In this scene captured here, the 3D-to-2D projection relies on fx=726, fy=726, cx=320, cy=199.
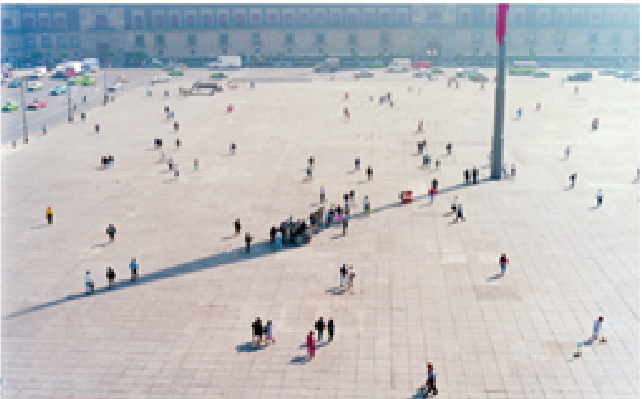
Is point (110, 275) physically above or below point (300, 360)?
above

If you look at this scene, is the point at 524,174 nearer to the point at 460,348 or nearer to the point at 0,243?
the point at 460,348

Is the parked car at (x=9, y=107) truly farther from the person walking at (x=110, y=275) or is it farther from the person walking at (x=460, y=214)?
the person walking at (x=460, y=214)

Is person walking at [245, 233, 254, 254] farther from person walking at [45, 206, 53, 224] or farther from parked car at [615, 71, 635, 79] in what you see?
parked car at [615, 71, 635, 79]

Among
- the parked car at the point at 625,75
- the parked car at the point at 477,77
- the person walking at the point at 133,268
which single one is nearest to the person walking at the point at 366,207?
the person walking at the point at 133,268

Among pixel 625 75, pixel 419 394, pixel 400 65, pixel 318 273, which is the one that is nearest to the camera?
pixel 419 394

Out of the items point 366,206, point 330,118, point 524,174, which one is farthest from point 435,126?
point 366,206

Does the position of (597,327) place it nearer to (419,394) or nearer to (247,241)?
(419,394)

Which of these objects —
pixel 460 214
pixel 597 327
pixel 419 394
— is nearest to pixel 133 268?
pixel 419 394
